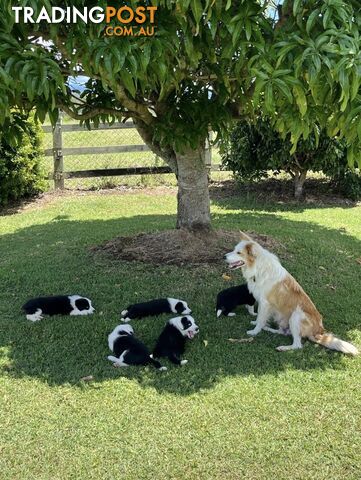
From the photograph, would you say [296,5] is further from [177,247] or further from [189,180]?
[177,247]

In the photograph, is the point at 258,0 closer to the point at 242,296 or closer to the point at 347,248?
the point at 242,296

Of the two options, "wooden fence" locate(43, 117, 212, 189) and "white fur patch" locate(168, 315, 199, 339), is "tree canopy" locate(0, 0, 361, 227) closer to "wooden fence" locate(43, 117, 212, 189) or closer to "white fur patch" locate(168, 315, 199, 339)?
"white fur patch" locate(168, 315, 199, 339)

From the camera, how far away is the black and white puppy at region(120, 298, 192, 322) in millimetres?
4773

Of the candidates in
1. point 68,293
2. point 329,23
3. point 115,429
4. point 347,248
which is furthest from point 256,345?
point 347,248

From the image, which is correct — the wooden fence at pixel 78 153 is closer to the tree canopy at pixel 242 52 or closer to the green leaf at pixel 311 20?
the tree canopy at pixel 242 52

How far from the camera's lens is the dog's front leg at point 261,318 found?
4.49 meters

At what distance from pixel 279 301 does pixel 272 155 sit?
21.0 feet

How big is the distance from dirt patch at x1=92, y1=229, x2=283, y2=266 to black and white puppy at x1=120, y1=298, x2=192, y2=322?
127 centimetres

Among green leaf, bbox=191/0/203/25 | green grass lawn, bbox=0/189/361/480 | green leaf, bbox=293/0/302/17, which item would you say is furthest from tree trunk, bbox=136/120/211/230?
green leaf, bbox=293/0/302/17

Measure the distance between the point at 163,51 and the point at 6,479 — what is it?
2.69 metres

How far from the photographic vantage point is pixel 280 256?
6.45 m

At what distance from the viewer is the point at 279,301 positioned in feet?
14.5

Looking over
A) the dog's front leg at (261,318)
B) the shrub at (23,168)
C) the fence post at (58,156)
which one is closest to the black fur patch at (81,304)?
the dog's front leg at (261,318)

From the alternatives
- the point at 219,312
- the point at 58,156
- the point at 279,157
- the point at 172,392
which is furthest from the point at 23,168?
the point at 172,392
